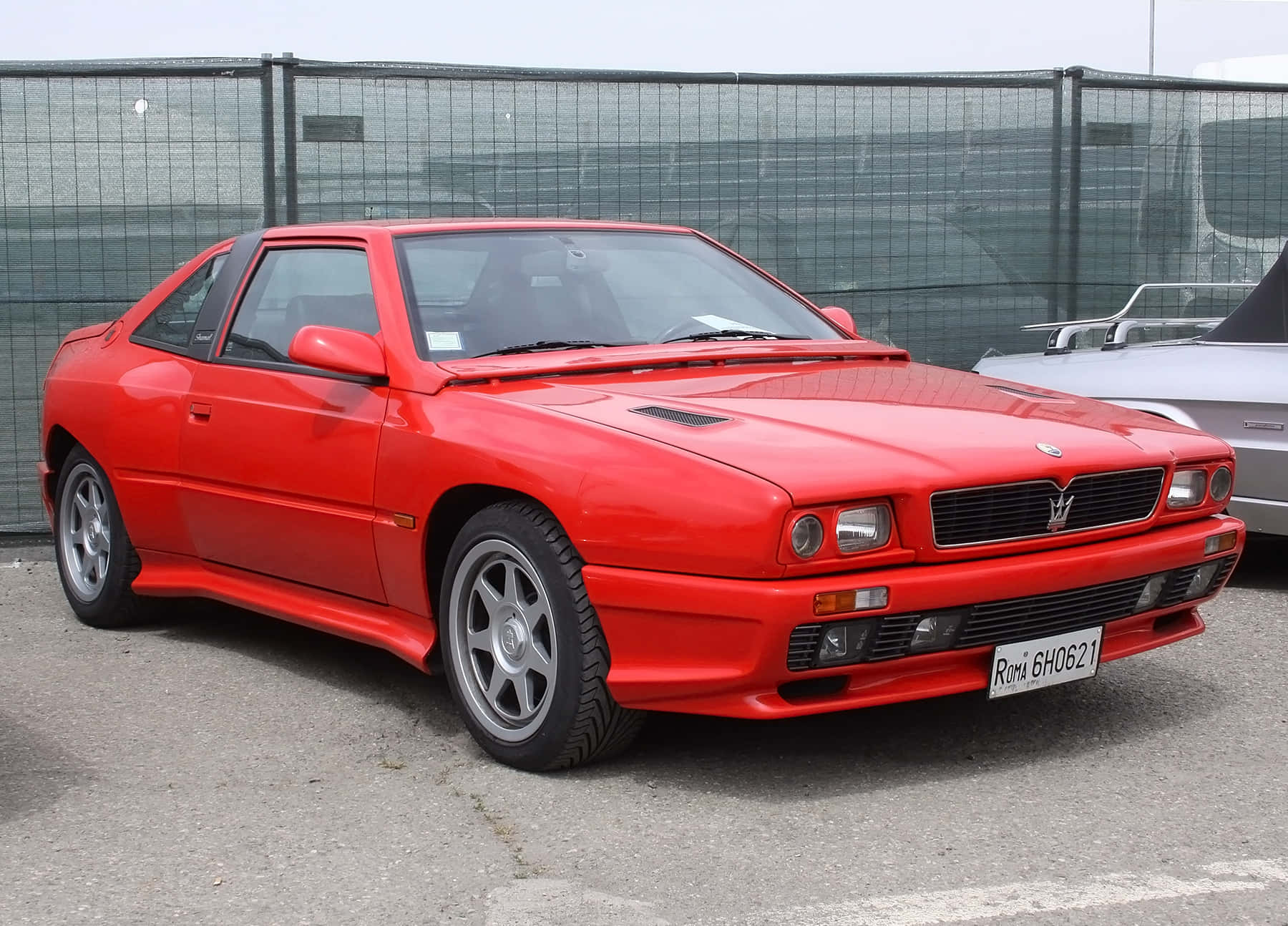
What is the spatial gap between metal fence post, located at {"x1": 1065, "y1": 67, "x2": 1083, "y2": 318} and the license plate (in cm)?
514

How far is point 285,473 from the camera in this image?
15.9 feet

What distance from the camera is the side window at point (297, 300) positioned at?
4918mm

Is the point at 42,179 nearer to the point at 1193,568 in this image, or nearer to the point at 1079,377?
the point at 1079,377

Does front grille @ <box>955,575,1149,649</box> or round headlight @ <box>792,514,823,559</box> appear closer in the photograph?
round headlight @ <box>792,514,823,559</box>

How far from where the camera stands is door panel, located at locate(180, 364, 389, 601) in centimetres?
460

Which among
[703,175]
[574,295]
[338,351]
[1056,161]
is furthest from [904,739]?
[1056,161]

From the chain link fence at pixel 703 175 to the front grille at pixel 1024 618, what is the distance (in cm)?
454

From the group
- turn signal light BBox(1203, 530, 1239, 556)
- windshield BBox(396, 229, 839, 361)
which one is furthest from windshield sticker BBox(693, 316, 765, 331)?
turn signal light BBox(1203, 530, 1239, 556)

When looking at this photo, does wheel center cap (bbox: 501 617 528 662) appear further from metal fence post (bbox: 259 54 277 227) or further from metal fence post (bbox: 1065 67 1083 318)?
metal fence post (bbox: 1065 67 1083 318)

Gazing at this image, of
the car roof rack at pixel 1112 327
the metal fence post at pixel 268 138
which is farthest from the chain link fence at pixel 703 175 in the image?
the car roof rack at pixel 1112 327

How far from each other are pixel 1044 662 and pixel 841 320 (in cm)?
182

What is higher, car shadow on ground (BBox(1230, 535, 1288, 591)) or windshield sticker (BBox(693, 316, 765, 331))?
windshield sticker (BBox(693, 316, 765, 331))

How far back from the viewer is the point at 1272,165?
8992 millimetres

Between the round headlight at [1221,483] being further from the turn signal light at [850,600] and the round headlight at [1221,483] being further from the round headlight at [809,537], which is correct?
the round headlight at [809,537]
